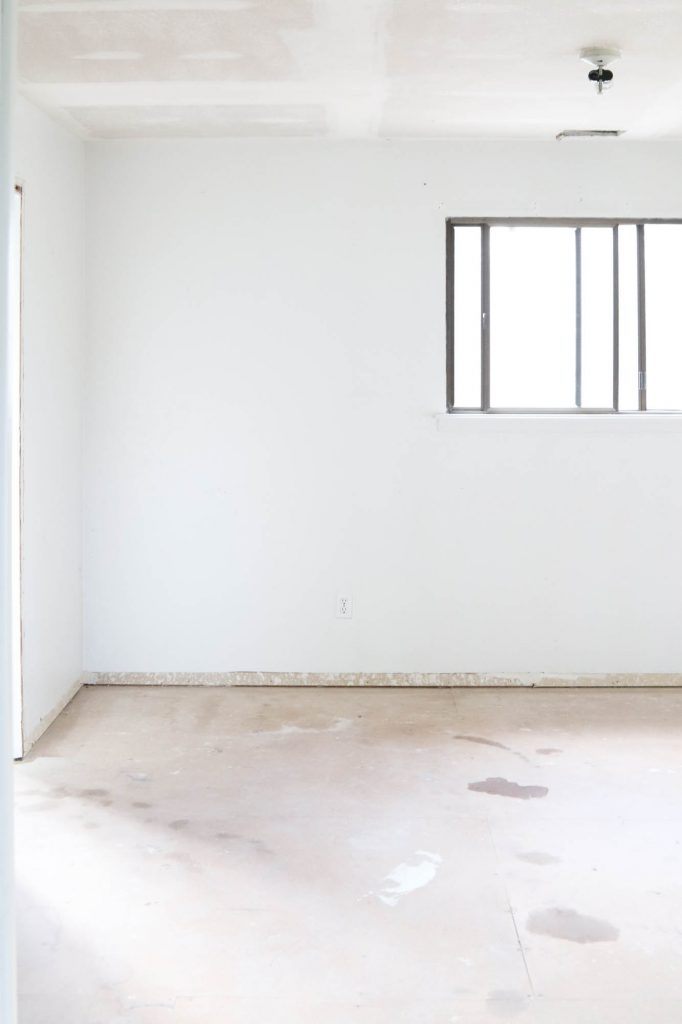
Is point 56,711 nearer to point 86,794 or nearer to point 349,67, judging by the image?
point 86,794

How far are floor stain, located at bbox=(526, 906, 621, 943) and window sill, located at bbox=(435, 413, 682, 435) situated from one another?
257 centimetres

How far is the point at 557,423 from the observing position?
491 centimetres

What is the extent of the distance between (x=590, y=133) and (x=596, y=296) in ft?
2.36

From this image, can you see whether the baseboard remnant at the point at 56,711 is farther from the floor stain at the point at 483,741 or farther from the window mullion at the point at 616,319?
→ the window mullion at the point at 616,319

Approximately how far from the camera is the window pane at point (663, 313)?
4980 mm

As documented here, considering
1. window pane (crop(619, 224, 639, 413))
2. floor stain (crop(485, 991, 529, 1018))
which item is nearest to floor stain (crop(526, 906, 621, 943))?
floor stain (crop(485, 991, 529, 1018))

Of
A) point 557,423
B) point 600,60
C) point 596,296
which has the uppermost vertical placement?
point 600,60

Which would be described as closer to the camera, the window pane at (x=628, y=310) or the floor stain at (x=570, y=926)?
the floor stain at (x=570, y=926)

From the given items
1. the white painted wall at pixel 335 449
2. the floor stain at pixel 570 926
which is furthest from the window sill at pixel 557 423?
the floor stain at pixel 570 926

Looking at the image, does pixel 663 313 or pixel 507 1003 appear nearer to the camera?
pixel 507 1003

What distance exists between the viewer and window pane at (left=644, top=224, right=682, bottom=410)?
16.3 feet

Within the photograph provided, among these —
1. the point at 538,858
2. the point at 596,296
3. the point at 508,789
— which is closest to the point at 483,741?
the point at 508,789

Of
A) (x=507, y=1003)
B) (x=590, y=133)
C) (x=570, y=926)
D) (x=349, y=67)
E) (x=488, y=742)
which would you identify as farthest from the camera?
(x=590, y=133)

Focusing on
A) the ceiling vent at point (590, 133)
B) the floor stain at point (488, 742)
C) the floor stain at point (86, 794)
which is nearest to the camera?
the floor stain at point (86, 794)
